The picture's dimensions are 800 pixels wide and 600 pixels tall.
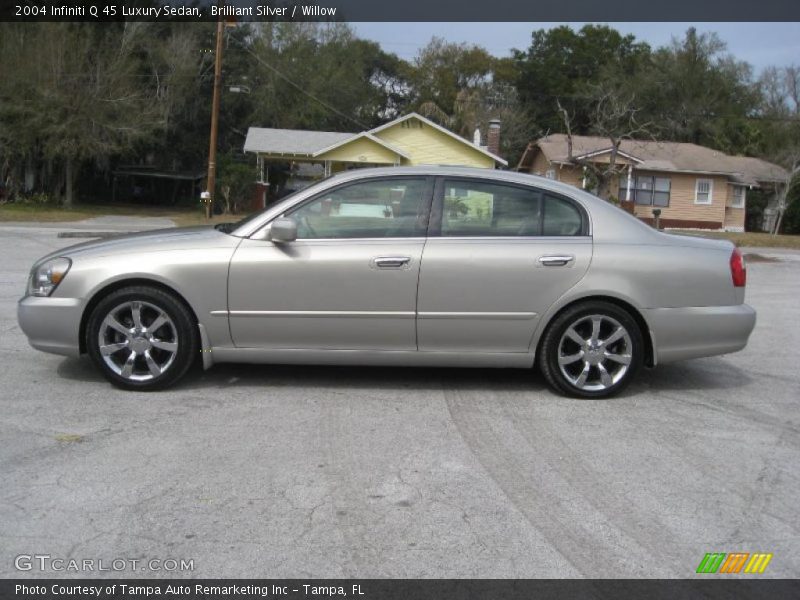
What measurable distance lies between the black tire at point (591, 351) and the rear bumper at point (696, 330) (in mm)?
158

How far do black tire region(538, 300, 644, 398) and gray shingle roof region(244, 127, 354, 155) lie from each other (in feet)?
111

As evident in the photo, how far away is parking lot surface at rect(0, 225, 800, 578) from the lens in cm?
334

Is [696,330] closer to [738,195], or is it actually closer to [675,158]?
[675,158]

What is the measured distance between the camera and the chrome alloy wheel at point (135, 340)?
17.7 ft

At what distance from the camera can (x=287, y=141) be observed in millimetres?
40406

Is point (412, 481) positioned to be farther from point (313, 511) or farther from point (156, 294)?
point (156, 294)

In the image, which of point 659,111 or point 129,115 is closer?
point 129,115

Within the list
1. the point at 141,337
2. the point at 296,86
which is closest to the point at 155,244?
the point at 141,337

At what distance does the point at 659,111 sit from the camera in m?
59.1

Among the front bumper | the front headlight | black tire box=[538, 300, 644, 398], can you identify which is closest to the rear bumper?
black tire box=[538, 300, 644, 398]

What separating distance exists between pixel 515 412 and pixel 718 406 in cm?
155
